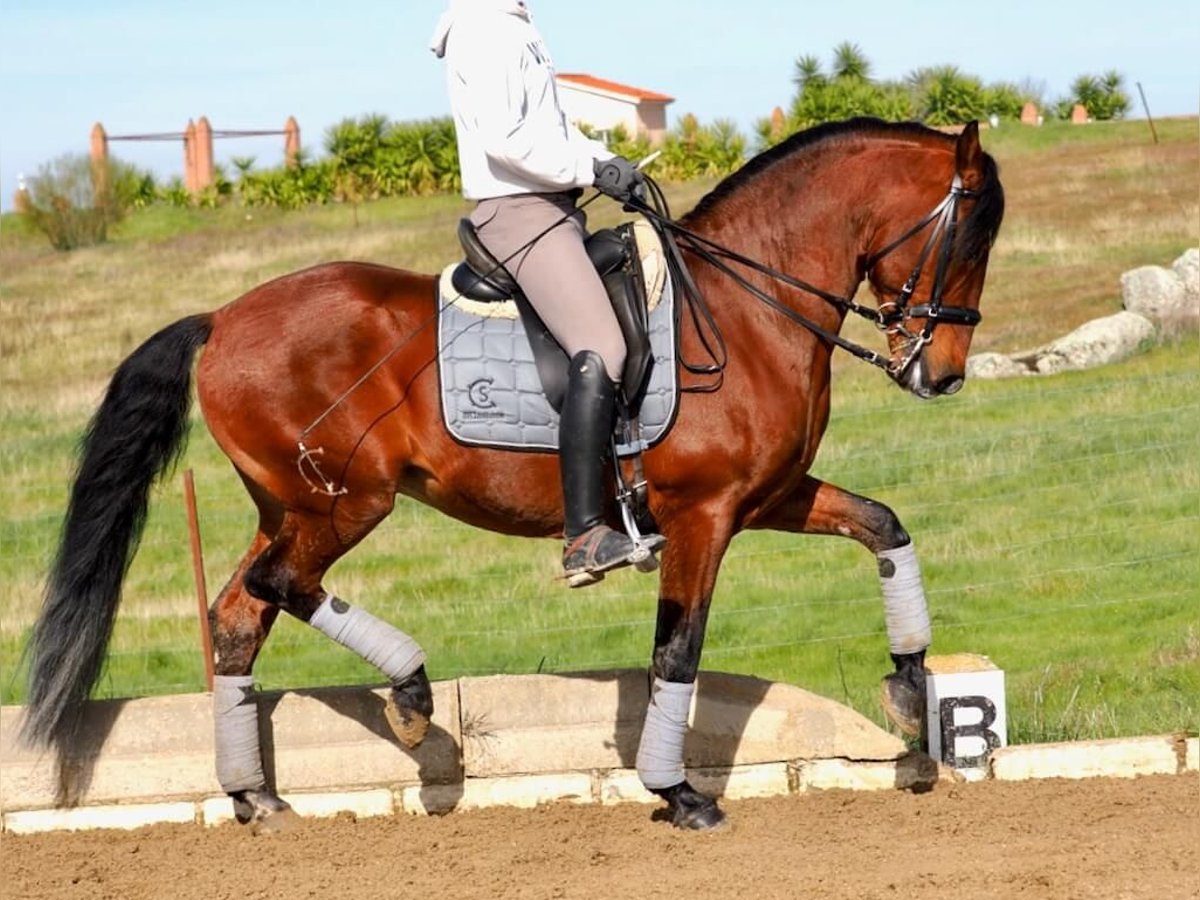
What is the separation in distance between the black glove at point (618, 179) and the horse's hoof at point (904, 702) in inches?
74.4

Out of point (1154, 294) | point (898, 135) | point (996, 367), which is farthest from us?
point (1154, 294)

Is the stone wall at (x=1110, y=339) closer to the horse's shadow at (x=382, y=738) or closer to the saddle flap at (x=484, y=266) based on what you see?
the horse's shadow at (x=382, y=738)

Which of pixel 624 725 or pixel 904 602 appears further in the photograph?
pixel 624 725

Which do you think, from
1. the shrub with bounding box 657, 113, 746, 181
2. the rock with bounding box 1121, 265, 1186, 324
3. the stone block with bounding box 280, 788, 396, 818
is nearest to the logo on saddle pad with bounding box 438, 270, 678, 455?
the stone block with bounding box 280, 788, 396, 818

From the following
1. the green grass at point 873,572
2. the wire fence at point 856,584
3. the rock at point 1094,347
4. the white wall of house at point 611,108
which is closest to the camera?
the green grass at point 873,572

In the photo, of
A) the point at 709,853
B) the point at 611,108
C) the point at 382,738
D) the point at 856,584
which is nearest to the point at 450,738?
the point at 382,738

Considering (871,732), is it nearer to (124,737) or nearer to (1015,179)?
(124,737)

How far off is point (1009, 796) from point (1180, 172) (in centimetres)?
2606

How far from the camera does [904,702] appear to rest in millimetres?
5926

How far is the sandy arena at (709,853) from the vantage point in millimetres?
5012

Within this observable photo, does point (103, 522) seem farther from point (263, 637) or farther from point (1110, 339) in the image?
point (1110, 339)

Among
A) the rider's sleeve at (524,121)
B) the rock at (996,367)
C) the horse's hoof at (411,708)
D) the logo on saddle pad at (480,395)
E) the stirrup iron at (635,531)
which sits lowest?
the horse's hoof at (411,708)

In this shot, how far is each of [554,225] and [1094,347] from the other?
13.1 meters

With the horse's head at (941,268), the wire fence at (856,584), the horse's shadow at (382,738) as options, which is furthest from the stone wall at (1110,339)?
the horse's shadow at (382,738)
